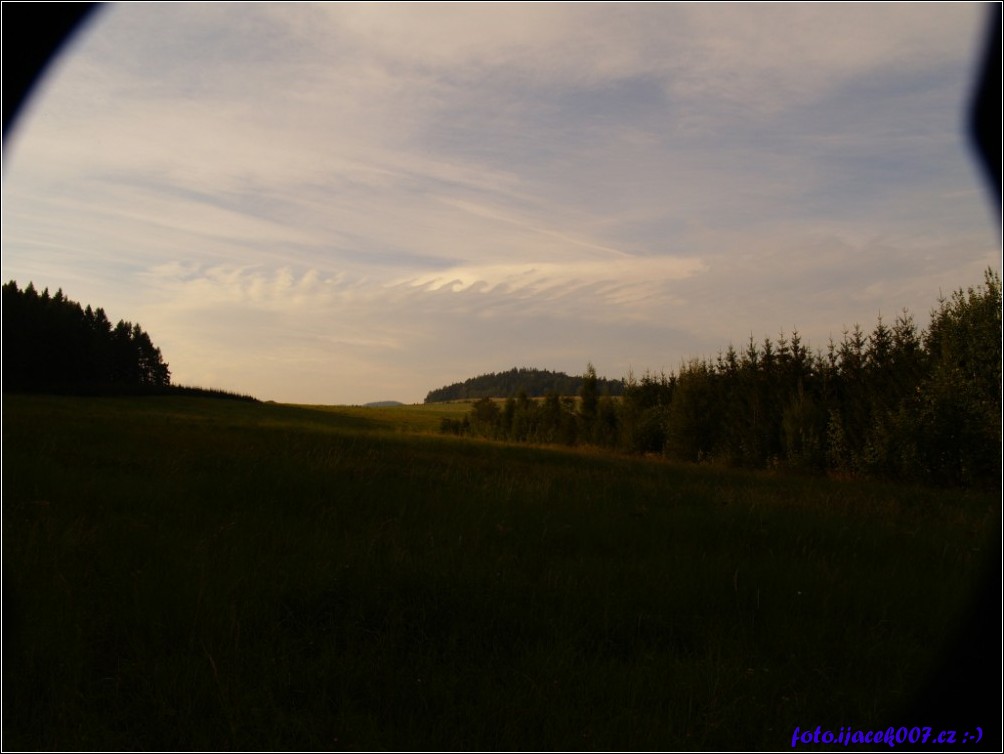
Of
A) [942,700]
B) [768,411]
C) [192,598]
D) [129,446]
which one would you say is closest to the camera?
[942,700]

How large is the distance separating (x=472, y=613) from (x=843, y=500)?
869 cm

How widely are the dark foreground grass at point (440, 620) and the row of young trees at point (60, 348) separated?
6580cm

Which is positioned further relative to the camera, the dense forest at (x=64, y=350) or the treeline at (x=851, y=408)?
the dense forest at (x=64, y=350)

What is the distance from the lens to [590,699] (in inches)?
136

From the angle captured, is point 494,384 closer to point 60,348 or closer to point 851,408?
point 60,348

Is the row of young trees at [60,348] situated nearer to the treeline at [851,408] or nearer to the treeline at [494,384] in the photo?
the treeline at [851,408]

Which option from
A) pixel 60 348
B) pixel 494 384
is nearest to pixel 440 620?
pixel 60 348

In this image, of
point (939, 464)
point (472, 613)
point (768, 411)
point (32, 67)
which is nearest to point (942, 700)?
point (472, 613)

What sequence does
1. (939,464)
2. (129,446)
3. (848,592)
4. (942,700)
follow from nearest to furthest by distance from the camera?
(942,700) < (848,592) < (129,446) < (939,464)

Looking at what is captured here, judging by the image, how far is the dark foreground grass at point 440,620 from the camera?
323 centimetres

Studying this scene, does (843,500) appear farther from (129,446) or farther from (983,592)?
(129,446)

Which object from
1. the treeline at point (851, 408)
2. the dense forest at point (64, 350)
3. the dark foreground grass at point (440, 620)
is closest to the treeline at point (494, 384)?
the dense forest at point (64, 350)

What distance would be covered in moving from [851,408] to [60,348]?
2913 inches

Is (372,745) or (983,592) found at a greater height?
Answer: (983,592)
